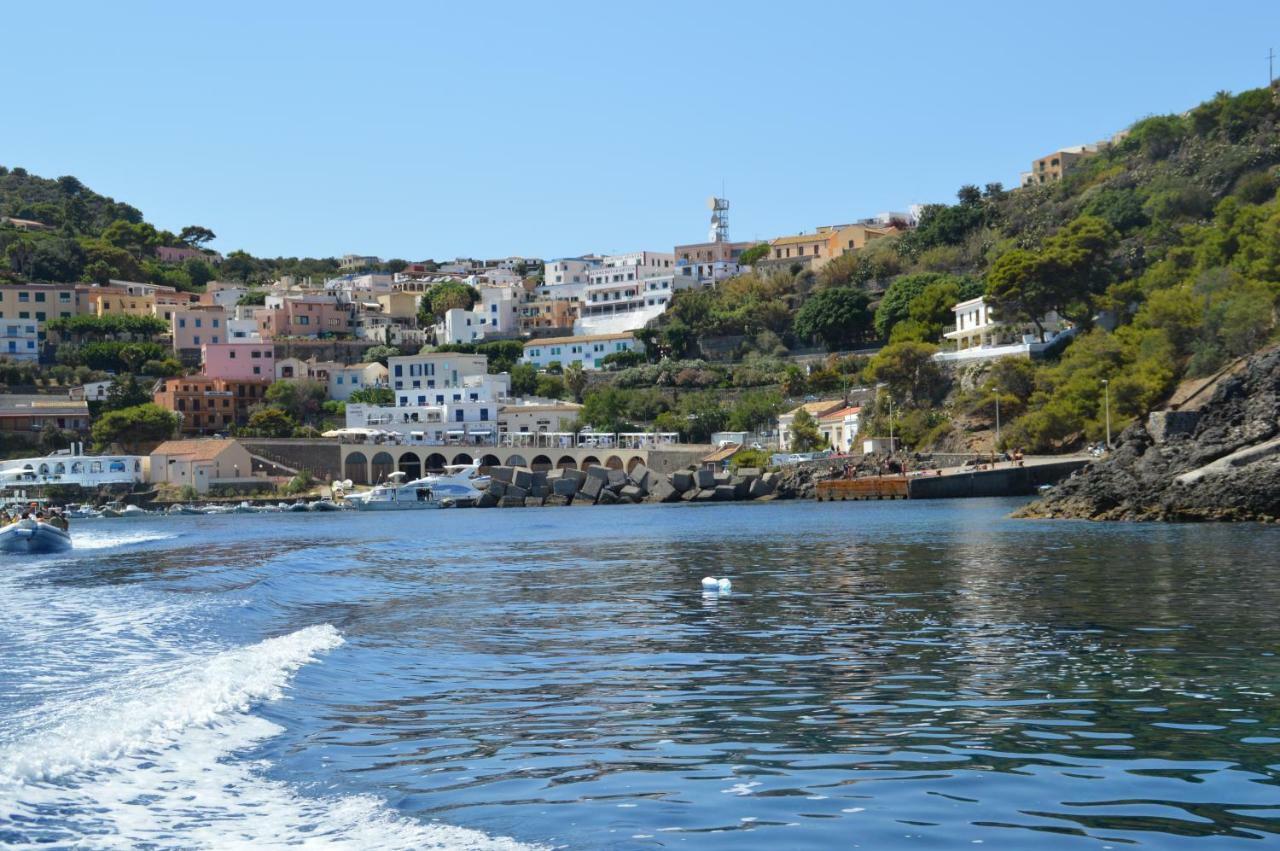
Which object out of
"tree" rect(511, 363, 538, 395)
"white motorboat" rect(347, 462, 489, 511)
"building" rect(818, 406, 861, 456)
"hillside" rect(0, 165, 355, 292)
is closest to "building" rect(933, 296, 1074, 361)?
"building" rect(818, 406, 861, 456)

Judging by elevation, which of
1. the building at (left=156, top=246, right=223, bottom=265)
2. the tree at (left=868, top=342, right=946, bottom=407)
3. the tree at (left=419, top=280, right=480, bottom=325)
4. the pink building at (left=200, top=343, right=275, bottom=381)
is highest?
the building at (left=156, top=246, right=223, bottom=265)

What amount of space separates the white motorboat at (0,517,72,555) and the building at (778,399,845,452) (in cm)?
5176

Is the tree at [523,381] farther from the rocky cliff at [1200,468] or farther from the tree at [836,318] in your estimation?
the rocky cliff at [1200,468]

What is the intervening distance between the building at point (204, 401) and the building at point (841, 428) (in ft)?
149

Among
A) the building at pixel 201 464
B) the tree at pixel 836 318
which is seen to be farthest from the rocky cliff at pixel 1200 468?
the tree at pixel 836 318

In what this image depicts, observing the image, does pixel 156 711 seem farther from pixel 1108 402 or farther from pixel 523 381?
pixel 523 381

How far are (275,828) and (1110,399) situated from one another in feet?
182

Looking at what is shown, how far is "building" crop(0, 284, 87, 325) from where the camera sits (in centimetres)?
11403

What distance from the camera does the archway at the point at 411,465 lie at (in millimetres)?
95250

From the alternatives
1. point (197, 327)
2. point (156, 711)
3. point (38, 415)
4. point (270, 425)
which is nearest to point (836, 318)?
point (270, 425)

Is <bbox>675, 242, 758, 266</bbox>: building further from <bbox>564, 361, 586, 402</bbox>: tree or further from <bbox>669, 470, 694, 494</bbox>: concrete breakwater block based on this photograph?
<bbox>669, 470, 694, 494</bbox>: concrete breakwater block

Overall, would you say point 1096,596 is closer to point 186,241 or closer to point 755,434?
point 755,434

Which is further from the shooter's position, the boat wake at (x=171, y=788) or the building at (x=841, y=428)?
the building at (x=841, y=428)

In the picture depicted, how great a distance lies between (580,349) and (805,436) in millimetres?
41015
